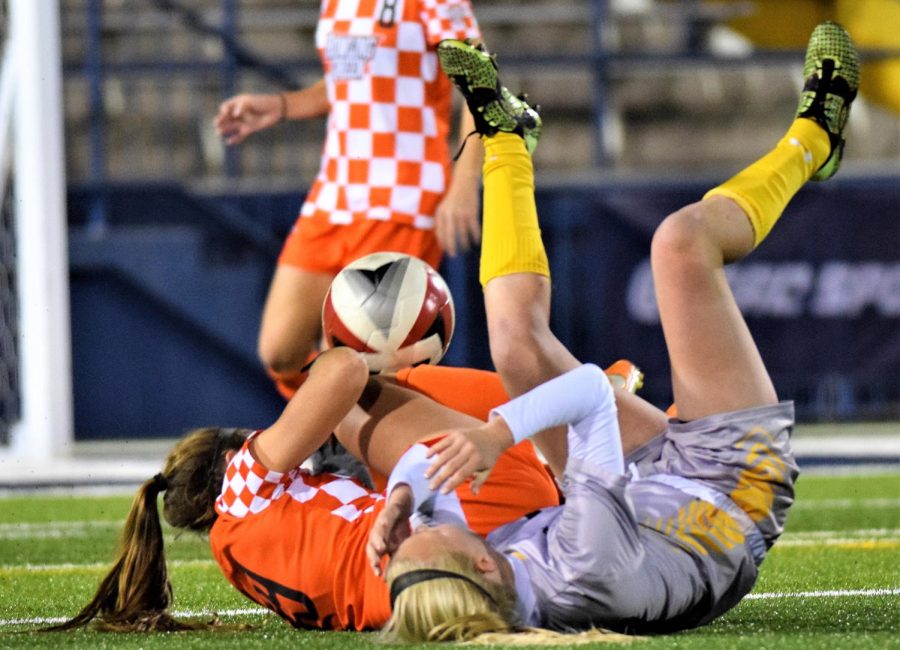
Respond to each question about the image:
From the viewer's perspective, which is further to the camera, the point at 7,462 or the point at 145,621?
the point at 7,462

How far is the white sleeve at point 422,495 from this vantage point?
328 centimetres

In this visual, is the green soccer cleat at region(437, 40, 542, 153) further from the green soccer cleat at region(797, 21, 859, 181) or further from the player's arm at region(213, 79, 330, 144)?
the player's arm at region(213, 79, 330, 144)

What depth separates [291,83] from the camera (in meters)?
12.0

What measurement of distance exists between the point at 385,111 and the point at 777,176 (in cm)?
219

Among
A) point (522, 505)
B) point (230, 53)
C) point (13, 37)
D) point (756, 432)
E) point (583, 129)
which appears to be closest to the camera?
point (756, 432)

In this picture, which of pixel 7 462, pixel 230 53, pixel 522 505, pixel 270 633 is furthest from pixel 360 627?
pixel 230 53

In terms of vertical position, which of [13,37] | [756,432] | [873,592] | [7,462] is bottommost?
[7,462]

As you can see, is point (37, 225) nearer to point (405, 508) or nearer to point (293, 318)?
point (293, 318)

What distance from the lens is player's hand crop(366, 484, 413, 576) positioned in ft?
10.7

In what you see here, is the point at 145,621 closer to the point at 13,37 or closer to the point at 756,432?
the point at 756,432

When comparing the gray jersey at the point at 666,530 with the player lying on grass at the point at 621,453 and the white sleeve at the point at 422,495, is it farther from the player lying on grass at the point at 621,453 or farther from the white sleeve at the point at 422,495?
the white sleeve at the point at 422,495

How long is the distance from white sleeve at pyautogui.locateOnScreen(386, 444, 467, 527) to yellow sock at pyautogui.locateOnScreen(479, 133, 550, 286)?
0.75 m

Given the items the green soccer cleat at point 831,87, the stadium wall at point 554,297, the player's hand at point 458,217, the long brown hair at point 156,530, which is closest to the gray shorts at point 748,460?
the green soccer cleat at point 831,87

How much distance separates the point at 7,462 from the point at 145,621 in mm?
5962
